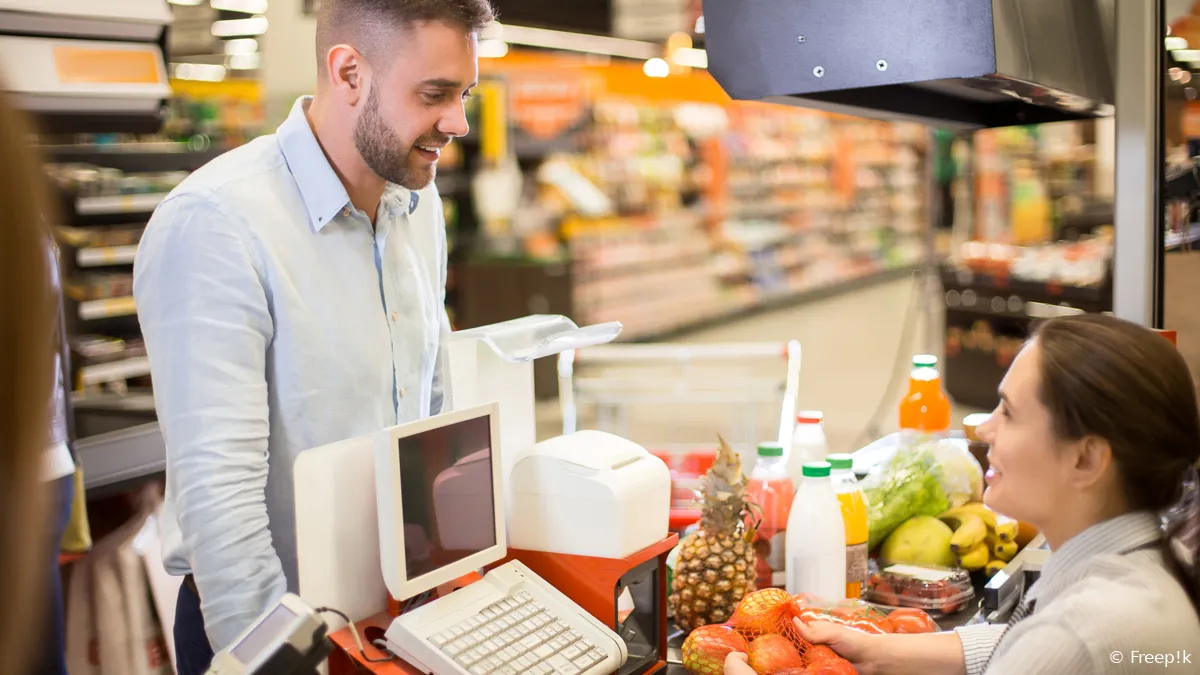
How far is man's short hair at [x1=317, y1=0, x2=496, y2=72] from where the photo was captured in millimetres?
1990

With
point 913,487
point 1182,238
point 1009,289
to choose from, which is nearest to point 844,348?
point 1009,289

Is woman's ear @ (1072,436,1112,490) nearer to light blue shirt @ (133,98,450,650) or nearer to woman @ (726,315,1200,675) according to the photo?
woman @ (726,315,1200,675)

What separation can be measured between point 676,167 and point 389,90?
1074cm

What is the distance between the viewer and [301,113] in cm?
208

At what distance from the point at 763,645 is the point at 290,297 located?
100cm

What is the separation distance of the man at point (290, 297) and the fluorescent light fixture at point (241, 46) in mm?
12653

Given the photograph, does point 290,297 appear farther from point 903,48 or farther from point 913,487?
point 913,487

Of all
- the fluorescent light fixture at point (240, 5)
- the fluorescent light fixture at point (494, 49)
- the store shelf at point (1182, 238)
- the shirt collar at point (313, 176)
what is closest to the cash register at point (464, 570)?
the shirt collar at point (313, 176)

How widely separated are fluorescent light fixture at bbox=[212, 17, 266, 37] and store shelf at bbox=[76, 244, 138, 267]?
693 cm

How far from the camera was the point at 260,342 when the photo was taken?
6.06ft

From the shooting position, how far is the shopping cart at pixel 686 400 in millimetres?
3156

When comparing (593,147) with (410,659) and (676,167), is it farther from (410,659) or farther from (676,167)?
(410,659)

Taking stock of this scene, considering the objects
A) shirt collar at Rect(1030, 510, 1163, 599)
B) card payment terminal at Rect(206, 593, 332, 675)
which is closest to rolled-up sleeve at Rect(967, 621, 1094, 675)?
shirt collar at Rect(1030, 510, 1163, 599)

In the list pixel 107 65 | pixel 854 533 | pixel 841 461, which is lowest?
pixel 854 533
